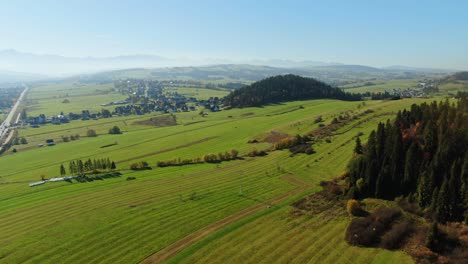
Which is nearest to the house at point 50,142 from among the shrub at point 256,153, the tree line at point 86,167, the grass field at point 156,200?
the grass field at point 156,200

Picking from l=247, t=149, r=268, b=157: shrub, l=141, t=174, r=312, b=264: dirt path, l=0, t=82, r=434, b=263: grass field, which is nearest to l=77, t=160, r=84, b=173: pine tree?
l=0, t=82, r=434, b=263: grass field

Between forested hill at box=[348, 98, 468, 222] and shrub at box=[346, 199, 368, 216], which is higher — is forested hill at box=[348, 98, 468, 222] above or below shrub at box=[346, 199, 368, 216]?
above

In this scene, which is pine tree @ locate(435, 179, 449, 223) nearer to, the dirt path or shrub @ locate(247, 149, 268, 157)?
the dirt path

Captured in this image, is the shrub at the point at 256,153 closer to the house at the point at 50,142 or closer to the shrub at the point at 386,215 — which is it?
the shrub at the point at 386,215

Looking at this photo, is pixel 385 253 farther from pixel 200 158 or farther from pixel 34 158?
pixel 34 158

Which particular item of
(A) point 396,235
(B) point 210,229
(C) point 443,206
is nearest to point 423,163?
(C) point 443,206

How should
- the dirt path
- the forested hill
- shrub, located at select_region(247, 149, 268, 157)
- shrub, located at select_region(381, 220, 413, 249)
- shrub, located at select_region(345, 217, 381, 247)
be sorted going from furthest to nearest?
shrub, located at select_region(247, 149, 268, 157) → the forested hill → the dirt path → shrub, located at select_region(345, 217, 381, 247) → shrub, located at select_region(381, 220, 413, 249)

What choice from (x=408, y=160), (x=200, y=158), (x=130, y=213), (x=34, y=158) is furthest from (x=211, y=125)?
(x=408, y=160)
